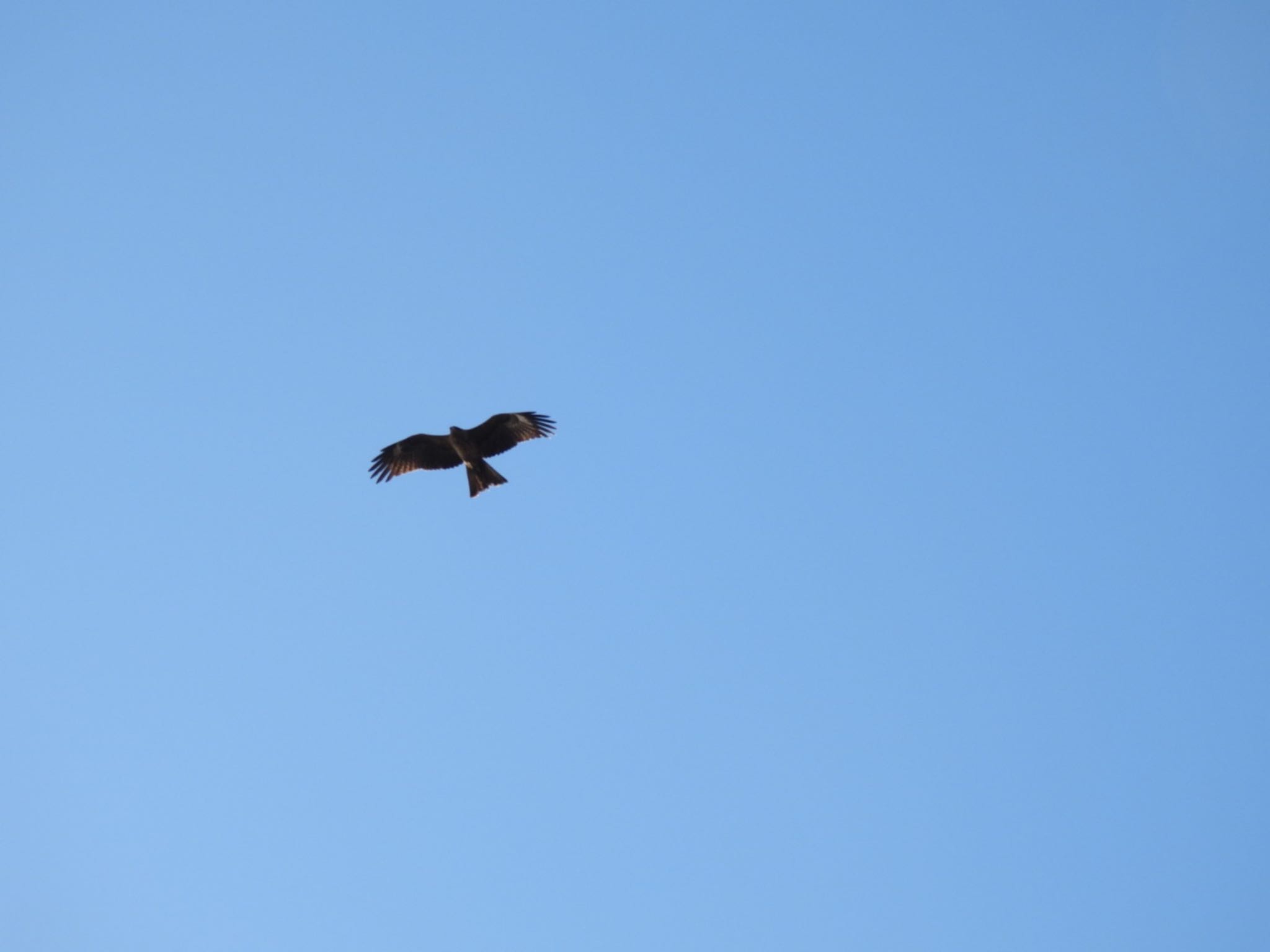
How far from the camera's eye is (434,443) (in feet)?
51.5

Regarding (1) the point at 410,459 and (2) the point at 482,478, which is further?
(1) the point at 410,459

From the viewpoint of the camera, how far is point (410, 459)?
1583 centimetres

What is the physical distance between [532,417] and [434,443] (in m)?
1.69

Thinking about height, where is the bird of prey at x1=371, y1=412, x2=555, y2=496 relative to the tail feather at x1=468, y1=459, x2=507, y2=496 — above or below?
above

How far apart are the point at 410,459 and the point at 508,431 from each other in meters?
1.74

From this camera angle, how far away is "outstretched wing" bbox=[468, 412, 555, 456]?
604 inches

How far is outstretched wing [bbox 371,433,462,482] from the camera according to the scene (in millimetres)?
15742

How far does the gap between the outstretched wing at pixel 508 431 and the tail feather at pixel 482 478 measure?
2.58ft

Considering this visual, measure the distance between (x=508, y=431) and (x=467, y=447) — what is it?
0.81 meters

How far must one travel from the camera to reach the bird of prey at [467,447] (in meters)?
14.9

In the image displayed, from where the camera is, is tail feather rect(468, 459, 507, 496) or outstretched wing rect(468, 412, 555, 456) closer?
tail feather rect(468, 459, 507, 496)

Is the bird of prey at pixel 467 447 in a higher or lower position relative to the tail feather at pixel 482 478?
higher

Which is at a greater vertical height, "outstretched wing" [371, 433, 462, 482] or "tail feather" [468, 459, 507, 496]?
"outstretched wing" [371, 433, 462, 482]

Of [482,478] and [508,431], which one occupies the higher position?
[508,431]
